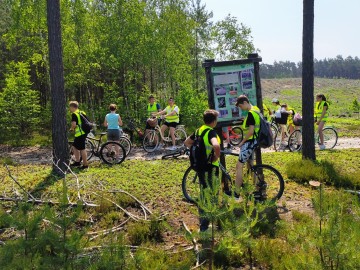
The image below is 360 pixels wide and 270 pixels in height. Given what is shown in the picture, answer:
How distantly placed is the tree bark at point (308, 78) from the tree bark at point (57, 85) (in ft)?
21.7

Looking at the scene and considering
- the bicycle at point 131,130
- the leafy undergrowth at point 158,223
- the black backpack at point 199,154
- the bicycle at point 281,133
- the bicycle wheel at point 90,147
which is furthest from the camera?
the bicycle at point 131,130

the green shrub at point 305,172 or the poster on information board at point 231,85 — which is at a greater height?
the poster on information board at point 231,85

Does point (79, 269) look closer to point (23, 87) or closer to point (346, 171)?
point (346, 171)

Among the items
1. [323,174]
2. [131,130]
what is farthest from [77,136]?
[323,174]

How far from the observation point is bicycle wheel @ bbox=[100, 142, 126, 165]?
1051 centimetres

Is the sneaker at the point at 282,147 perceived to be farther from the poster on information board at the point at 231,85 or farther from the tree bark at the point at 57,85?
the tree bark at the point at 57,85

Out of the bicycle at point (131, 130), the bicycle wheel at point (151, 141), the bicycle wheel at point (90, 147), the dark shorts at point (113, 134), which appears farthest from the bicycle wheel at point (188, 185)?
the bicycle at point (131, 130)

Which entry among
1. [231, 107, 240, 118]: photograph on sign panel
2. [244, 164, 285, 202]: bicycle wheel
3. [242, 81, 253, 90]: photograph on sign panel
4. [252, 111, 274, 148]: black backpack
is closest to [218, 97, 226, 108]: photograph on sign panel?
[231, 107, 240, 118]: photograph on sign panel

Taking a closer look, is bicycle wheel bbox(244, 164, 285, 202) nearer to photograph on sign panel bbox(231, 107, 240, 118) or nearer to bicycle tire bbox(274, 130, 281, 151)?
photograph on sign panel bbox(231, 107, 240, 118)

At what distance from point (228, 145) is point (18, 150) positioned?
9735mm

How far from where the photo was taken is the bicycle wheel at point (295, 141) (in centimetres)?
1294

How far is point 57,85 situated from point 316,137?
31.0ft

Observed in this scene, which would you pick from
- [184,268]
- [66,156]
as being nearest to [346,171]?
[184,268]

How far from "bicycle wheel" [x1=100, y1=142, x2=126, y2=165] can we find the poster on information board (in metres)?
4.02
